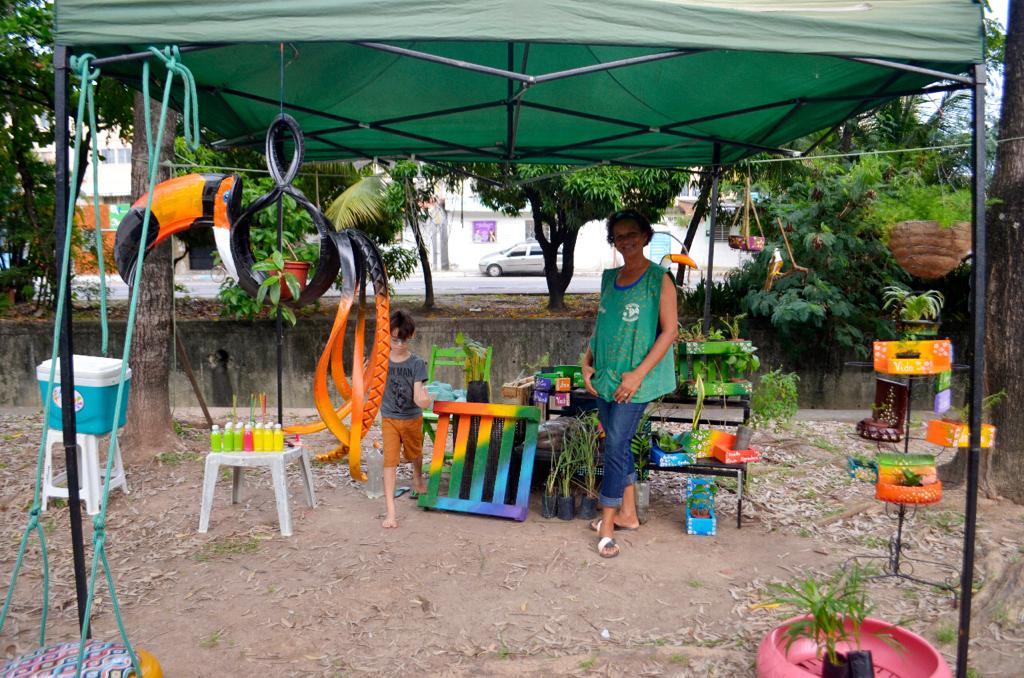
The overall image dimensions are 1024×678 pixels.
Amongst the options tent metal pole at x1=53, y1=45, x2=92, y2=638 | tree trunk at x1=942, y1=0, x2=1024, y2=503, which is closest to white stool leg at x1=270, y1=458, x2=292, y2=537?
tent metal pole at x1=53, y1=45, x2=92, y2=638

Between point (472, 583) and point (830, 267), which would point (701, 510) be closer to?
point (472, 583)

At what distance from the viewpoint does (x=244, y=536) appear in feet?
13.9

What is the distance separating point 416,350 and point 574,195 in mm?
2510

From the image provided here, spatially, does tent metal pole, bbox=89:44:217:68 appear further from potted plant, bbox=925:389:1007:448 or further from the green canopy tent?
potted plant, bbox=925:389:1007:448

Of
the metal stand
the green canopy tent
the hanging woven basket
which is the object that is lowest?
the metal stand

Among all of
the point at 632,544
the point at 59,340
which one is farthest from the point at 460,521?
the point at 59,340

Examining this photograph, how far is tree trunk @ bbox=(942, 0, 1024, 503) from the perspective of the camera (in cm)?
427

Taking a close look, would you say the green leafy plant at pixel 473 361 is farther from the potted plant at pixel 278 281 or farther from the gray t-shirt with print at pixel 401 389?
the potted plant at pixel 278 281

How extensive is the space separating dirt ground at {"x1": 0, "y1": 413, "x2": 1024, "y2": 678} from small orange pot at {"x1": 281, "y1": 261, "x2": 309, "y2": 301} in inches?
55.9

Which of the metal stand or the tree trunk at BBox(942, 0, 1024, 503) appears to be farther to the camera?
the tree trunk at BBox(942, 0, 1024, 503)

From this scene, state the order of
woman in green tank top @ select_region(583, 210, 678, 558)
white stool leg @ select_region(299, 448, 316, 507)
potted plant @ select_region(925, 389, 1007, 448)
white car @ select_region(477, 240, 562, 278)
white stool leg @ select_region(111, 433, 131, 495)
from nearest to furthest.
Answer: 1. potted plant @ select_region(925, 389, 1007, 448)
2. woman in green tank top @ select_region(583, 210, 678, 558)
3. white stool leg @ select_region(299, 448, 316, 507)
4. white stool leg @ select_region(111, 433, 131, 495)
5. white car @ select_region(477, 240, 562, 278)

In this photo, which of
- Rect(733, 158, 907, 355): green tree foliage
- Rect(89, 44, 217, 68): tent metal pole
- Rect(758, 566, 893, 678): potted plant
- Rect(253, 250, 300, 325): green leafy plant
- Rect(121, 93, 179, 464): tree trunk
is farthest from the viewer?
Rect(733, 158, 907, 355): green tree foliage

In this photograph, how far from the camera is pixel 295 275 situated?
357 centimetres

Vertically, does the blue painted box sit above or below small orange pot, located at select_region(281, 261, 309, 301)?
below
